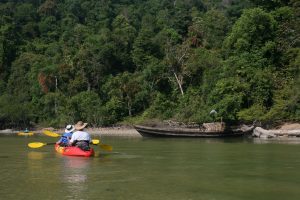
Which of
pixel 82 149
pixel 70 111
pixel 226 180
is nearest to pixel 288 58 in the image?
pixel 70 111

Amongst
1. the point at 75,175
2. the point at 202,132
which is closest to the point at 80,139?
the point at 75,175

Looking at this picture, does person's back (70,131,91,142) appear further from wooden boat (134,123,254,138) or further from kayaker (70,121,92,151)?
wooden boat (134,123,254,138)

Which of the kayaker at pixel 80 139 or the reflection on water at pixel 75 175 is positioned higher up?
the kayaker at pixel 80 139

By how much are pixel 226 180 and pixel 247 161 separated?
434cm

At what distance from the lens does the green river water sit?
882 cm

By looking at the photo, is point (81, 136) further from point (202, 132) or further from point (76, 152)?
point (202, 132)

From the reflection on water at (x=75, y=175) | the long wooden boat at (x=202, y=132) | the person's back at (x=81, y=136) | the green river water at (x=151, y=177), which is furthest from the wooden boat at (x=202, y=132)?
the reflection on water at (x=75, y=175)

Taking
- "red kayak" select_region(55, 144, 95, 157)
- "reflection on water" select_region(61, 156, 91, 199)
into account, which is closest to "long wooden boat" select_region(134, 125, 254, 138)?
"red kayak" select_region(55, 144, 95, 157)

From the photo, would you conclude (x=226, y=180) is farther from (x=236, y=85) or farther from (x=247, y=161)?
(x=236, y=85)

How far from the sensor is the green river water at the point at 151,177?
8.82 metres

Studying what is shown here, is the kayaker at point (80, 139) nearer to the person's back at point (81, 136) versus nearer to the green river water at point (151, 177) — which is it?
the person's back at point (81, 136)

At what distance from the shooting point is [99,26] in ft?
205

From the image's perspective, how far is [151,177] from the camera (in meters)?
11.1

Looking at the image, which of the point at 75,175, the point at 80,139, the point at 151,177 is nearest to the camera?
the point at 151,177
